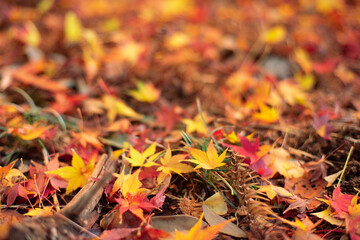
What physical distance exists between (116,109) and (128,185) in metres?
0.56

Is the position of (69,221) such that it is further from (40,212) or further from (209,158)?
(209,158)

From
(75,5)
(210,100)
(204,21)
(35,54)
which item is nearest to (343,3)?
(204,21)

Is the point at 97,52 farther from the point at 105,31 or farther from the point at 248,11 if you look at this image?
the point at 248,11

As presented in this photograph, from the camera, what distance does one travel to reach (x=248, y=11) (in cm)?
200

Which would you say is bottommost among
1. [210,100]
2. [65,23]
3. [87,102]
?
[210,100]

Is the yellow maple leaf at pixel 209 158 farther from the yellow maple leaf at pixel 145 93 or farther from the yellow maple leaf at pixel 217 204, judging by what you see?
the yellow maple leaf at pixel 145 93

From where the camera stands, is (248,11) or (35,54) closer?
(35,54)

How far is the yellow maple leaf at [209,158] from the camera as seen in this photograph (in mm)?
775

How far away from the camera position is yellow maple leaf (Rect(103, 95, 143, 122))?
4.12 feet

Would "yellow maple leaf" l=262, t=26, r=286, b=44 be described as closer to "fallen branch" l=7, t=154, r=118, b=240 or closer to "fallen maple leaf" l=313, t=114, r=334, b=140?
"fallen maple leaf" l=313, t=114, r=334, b=140

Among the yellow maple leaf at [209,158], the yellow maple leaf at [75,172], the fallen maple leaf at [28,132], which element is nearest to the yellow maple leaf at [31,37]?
the fallen maple leaf at [28,132]

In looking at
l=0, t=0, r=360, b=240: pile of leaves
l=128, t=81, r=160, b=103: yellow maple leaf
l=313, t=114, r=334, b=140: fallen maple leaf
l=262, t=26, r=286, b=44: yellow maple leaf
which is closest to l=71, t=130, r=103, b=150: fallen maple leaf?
l=0, t=0, r=360, b=240: pile of leaves

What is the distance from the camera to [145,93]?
1.40 metres

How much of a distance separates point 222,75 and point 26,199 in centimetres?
118
